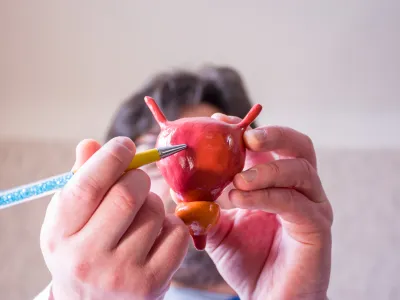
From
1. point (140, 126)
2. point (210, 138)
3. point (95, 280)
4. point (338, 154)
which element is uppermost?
point (210, 138)

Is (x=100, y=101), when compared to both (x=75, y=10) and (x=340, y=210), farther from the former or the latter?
(x=340, y=210)

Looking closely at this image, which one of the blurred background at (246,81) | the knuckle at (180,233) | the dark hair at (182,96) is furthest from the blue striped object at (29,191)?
the blurred background at (246,81)

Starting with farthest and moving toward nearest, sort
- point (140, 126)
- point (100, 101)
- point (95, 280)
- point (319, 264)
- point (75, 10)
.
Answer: point (100, 101) < point (75, 10) < point (140, 126) < point (319, 264) < point (95, 280)

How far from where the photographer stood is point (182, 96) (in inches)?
37.1

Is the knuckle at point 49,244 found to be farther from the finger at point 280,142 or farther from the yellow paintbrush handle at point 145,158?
the finger at point 280,142

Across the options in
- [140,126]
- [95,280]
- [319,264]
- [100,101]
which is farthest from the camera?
[100,101]

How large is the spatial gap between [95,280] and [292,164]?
0.22 meters

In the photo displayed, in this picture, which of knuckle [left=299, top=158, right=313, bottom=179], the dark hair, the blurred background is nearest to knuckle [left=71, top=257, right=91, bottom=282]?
knuckle [left=299, top=158, right=313, bottom=179]

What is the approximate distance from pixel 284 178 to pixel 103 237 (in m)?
0.18

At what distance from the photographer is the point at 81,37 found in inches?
48.6

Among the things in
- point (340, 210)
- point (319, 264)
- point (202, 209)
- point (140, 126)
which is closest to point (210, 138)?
point (202, 209)

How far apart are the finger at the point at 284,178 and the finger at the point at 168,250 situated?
0.07 meters

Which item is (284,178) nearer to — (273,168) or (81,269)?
(273,168)

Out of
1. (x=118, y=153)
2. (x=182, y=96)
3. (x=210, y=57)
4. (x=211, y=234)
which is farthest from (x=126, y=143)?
(x=210, y=57)
